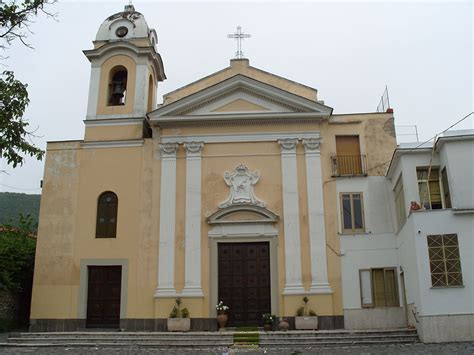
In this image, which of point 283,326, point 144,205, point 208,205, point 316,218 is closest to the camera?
point 283,326

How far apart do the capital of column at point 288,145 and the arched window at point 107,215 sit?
6.56m

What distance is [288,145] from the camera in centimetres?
2033

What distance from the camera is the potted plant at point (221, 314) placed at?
18.4 meters

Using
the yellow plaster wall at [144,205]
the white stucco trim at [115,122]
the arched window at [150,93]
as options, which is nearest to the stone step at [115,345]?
the yellow plaster wall at [144,205]

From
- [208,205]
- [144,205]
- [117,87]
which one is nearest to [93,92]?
[117,87]

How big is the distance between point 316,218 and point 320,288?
248 centimetres

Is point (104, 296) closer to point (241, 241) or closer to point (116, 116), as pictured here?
point (241, 241)

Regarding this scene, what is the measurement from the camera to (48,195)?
68.0ft

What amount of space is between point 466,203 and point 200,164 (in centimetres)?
935

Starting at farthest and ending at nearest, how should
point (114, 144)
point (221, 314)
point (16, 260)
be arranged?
1. point (16, 260)
2. point (114, 144)
3. point (221, 314)

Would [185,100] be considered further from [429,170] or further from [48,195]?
[429,170]

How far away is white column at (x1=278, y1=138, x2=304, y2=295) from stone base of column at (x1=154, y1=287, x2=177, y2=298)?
390cm

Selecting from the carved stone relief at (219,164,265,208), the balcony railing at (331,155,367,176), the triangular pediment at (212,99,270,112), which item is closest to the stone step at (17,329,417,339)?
the carved stone relief at (219,164,265,208)

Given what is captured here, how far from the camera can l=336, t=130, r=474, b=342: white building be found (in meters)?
15.5
